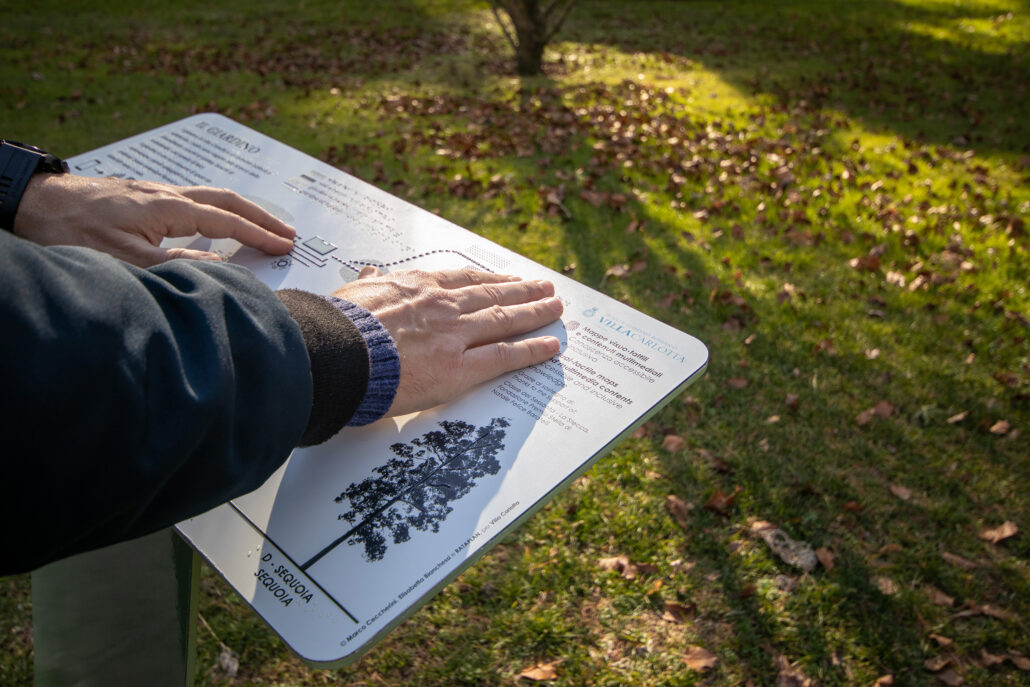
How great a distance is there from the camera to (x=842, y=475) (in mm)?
2953

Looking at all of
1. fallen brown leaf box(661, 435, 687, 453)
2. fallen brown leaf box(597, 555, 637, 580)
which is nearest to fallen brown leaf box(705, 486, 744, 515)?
fallen brown leaf box(661, 435, 687, 453)

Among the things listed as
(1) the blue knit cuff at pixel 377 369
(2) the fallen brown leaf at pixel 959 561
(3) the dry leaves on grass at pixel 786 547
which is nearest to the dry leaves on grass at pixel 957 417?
(2) the fallen brown leaf at pixel 959 561

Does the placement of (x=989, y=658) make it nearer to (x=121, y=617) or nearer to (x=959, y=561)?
(x=959, y=561)

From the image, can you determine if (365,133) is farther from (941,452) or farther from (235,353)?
(235,353)

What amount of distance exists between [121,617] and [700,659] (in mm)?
1776

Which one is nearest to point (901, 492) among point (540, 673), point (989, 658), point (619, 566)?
point (989, 658)

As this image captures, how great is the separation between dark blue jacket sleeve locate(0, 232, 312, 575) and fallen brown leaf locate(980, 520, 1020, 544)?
2.89m

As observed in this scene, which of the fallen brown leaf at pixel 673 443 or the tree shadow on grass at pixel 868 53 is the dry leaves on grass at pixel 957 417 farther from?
the tree shadow on grass at pixel 868 53

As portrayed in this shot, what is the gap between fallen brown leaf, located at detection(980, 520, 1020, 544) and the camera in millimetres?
2695

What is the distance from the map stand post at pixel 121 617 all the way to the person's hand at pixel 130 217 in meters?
0.75

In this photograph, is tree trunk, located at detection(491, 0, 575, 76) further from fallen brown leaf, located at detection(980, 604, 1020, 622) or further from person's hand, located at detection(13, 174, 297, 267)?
fallen brown leaf, located at detection(980, 604, 1020, 622)

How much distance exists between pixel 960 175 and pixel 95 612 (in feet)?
21.4

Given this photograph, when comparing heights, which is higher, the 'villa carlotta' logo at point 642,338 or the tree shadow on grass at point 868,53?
the tree shadow on grass at point 868,53

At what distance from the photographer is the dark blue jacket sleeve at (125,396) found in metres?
0.78
